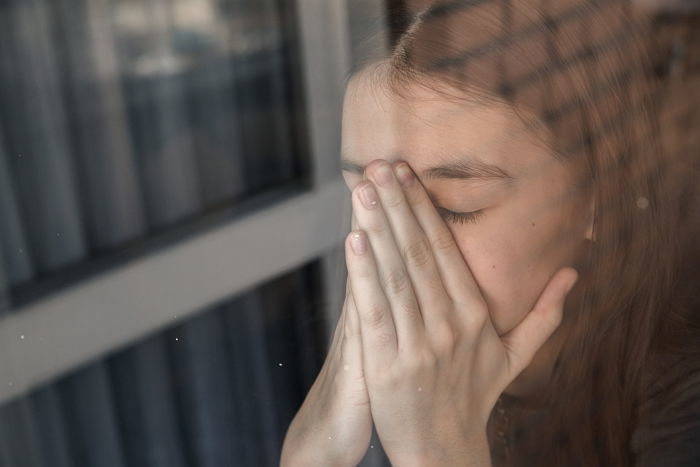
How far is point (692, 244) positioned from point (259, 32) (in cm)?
41

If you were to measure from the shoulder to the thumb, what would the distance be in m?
0.10

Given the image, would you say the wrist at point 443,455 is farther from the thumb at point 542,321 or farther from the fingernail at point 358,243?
the fingernail at point 358,243

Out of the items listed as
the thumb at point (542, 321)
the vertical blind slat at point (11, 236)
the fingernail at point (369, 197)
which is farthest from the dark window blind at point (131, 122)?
the thumb at point (542, 321)

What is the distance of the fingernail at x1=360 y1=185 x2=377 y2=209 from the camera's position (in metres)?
0.56

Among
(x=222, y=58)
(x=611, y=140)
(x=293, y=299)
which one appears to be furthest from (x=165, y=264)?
(x=611, y=140)

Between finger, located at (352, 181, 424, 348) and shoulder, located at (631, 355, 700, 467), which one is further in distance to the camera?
shoulder, located at (631, 355, 700, 467)

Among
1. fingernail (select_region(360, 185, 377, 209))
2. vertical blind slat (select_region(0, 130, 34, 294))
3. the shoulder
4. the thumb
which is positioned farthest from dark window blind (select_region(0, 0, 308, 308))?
the shoulder

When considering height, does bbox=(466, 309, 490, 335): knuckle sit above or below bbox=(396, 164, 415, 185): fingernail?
below

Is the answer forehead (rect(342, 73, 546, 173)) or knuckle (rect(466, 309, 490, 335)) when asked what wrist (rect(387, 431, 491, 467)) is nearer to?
knuckle (rect(466, 309, 490, 335))

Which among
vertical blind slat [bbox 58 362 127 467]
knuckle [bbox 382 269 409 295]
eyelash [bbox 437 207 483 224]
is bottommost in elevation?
vertical blind slat [bbox 58 362 127 467]

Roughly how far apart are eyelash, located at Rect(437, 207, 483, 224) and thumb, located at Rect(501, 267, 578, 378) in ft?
0.37

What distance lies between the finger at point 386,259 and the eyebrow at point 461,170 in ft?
0.09

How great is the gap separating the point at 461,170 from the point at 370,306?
117mm

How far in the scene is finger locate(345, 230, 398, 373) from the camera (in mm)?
564
